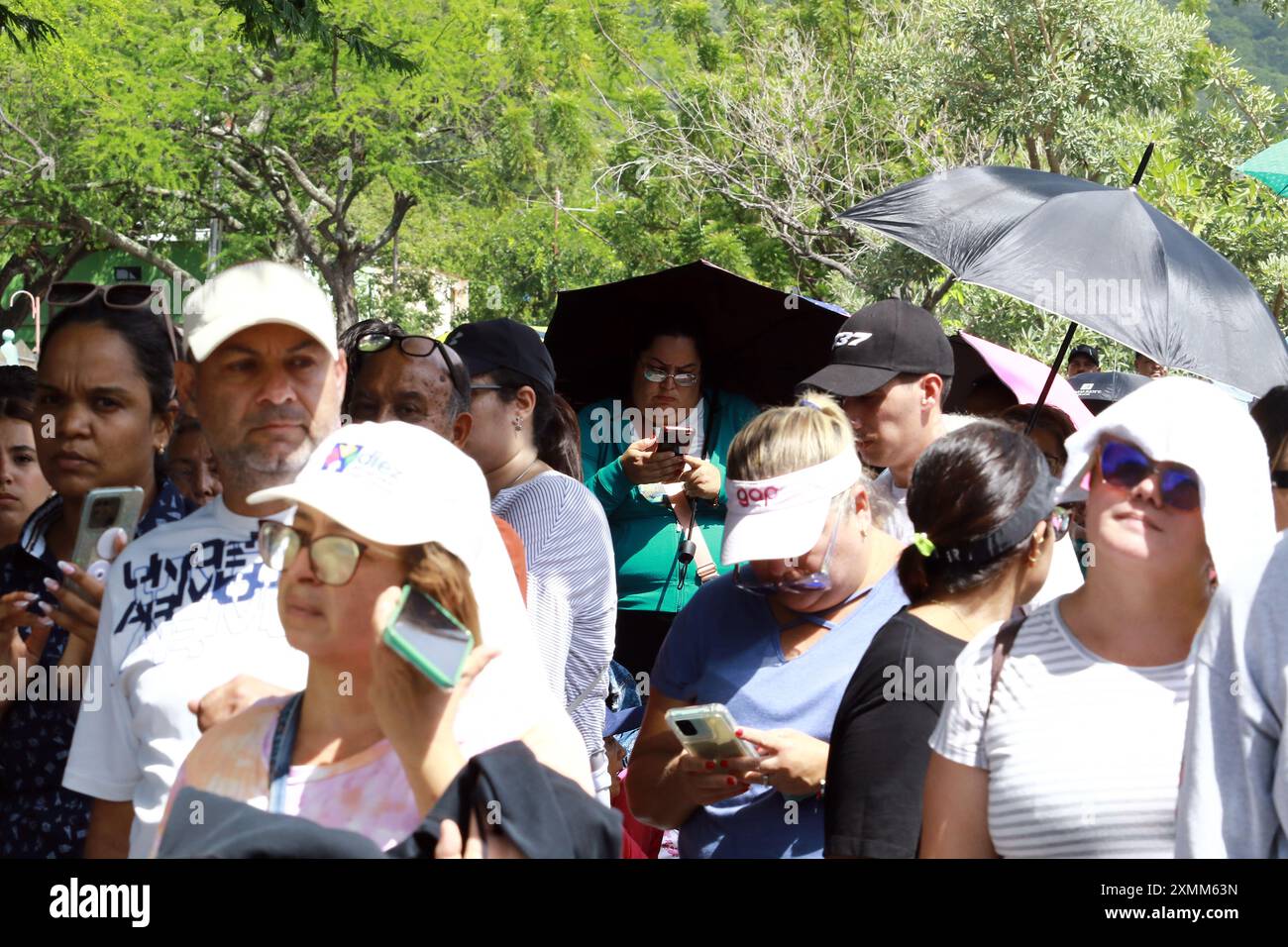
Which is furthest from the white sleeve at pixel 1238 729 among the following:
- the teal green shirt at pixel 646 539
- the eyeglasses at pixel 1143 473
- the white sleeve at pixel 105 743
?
the teal green shirt at pixel 646 539

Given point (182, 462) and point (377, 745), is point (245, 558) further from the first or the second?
point (182, 462)

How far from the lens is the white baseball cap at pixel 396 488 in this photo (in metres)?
1.99

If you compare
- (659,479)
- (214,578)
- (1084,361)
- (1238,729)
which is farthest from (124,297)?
(1084,361)

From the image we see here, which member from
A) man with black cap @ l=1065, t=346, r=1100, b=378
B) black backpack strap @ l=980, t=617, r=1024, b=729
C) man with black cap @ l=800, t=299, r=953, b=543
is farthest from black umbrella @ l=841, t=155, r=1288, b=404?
man with black cap @ l=1065, t=346, r=1100, b=378

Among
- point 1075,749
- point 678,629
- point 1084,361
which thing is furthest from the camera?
point 1084,361

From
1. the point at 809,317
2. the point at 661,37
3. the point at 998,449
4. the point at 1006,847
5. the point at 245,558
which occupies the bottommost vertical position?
the point at 1006,847

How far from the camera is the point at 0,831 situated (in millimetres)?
2885

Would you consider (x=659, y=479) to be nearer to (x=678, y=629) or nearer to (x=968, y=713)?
(x=678, y=629)

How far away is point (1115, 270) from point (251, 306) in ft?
8.82

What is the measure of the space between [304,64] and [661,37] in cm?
857

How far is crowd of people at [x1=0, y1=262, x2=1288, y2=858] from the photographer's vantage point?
2057mm

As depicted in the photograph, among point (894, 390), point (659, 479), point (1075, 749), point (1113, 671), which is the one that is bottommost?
point (1075, 749)

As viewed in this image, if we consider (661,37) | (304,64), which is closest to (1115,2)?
(304,64)

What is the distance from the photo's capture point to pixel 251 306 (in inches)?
106
